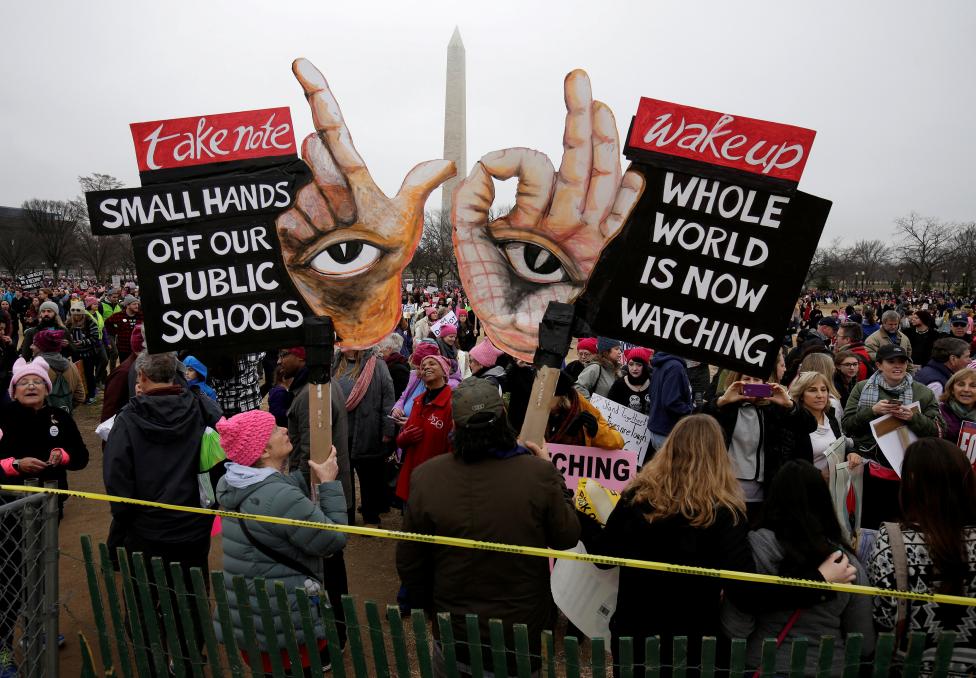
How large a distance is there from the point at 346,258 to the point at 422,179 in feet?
2.28

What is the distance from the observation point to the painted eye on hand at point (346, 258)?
4.00 m

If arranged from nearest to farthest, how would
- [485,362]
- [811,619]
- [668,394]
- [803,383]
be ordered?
[811,619], [803,383], [668,394], [485,362]

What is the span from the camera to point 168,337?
3820 millimetres

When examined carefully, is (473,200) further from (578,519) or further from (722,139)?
(578,519)

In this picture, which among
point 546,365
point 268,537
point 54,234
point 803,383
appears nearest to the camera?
point 268,537

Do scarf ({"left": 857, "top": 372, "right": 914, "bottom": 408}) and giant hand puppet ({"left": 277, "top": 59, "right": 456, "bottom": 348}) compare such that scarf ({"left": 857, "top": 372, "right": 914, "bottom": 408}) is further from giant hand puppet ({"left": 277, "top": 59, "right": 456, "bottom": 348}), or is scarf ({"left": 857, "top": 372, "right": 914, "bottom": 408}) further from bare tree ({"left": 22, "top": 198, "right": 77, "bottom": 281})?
bare tree ({"left": 22, "top": 198, "right": 77, "bottom": 281})

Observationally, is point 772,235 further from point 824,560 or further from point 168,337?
point 168,337

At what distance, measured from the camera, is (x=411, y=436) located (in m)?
4.83

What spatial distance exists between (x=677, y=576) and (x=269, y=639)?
1681 millimetres

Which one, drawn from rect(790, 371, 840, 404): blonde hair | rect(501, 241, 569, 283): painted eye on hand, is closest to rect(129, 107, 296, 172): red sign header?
rect(501, 241, 569, 283): painted eye on hand

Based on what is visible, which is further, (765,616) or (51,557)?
(51,557)

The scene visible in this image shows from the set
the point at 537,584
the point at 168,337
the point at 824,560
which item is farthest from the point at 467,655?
the point at 168,337

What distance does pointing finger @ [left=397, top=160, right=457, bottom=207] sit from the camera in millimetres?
3973

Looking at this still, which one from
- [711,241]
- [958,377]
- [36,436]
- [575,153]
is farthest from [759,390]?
[36,436]
